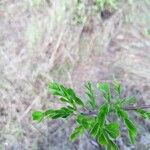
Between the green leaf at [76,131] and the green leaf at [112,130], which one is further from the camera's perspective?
the green leaf at [76,131]

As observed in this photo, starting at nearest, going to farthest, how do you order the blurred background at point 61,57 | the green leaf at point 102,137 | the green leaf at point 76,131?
the green leaf at point 102,137 → the green leaf at point 76,131 → the blurred background at point 61,57

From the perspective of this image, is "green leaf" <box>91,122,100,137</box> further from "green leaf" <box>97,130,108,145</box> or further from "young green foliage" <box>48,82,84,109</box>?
"young green foliage" <box>48,82,84,109</box>

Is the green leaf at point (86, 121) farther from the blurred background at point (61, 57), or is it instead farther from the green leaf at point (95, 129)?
the blurred background at point (61, 57)

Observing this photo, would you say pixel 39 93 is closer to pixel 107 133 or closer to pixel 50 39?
pixel 50 39

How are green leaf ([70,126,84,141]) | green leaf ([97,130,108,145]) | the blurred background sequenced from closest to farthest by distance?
green leaf ([97,130,108,145])
green leaf ([70,126,84,141])
the blurred background

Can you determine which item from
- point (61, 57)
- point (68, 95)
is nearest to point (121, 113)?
point (68, 95)

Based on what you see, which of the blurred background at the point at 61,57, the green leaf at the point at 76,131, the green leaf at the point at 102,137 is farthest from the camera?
the blurred background at the point at 61,57

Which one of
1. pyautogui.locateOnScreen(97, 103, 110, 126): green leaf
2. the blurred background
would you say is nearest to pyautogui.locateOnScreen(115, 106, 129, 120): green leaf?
pyautogui.locateOnScreen(97, 103, 110, 126): green leaf

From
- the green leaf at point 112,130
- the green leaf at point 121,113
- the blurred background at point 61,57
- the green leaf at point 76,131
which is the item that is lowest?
the green leaf at point 112,130

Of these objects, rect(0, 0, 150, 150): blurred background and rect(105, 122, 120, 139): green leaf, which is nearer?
rect(105, 122, 120, 139): green leaf

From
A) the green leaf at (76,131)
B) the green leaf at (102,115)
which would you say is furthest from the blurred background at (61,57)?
the green leaf at (102,115)
